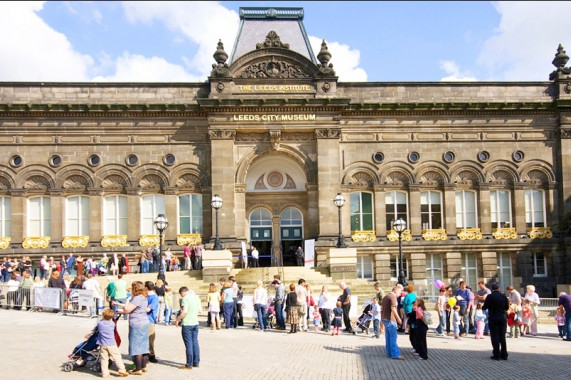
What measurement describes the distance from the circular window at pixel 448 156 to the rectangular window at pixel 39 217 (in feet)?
75.1

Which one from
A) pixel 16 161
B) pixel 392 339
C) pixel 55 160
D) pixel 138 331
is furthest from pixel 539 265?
pixel 16 161

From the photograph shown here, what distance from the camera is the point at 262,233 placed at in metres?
37.7

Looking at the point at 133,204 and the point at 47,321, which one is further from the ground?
the point at 133,204

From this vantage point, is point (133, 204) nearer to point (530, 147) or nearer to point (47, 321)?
point (47, 321)

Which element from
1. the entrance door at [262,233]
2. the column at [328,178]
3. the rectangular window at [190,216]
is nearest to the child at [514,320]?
the column at [328,178]

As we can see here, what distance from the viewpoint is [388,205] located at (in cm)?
3738

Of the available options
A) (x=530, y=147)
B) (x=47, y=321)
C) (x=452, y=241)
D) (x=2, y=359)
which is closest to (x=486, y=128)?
(x=530, y=147)

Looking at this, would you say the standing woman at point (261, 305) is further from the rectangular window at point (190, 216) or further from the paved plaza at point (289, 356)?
the rectangular window at point (190, 216)

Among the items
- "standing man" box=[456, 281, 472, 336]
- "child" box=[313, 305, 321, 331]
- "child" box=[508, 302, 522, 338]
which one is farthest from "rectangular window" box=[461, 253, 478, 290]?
"child" box=[313, 305, 321, 331]

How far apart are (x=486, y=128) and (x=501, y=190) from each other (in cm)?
380

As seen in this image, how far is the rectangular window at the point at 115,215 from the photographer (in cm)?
3622

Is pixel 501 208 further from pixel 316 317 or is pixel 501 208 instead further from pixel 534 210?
pixel 316 317

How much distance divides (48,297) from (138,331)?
1232 cm

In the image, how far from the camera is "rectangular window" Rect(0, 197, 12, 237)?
117 ft
